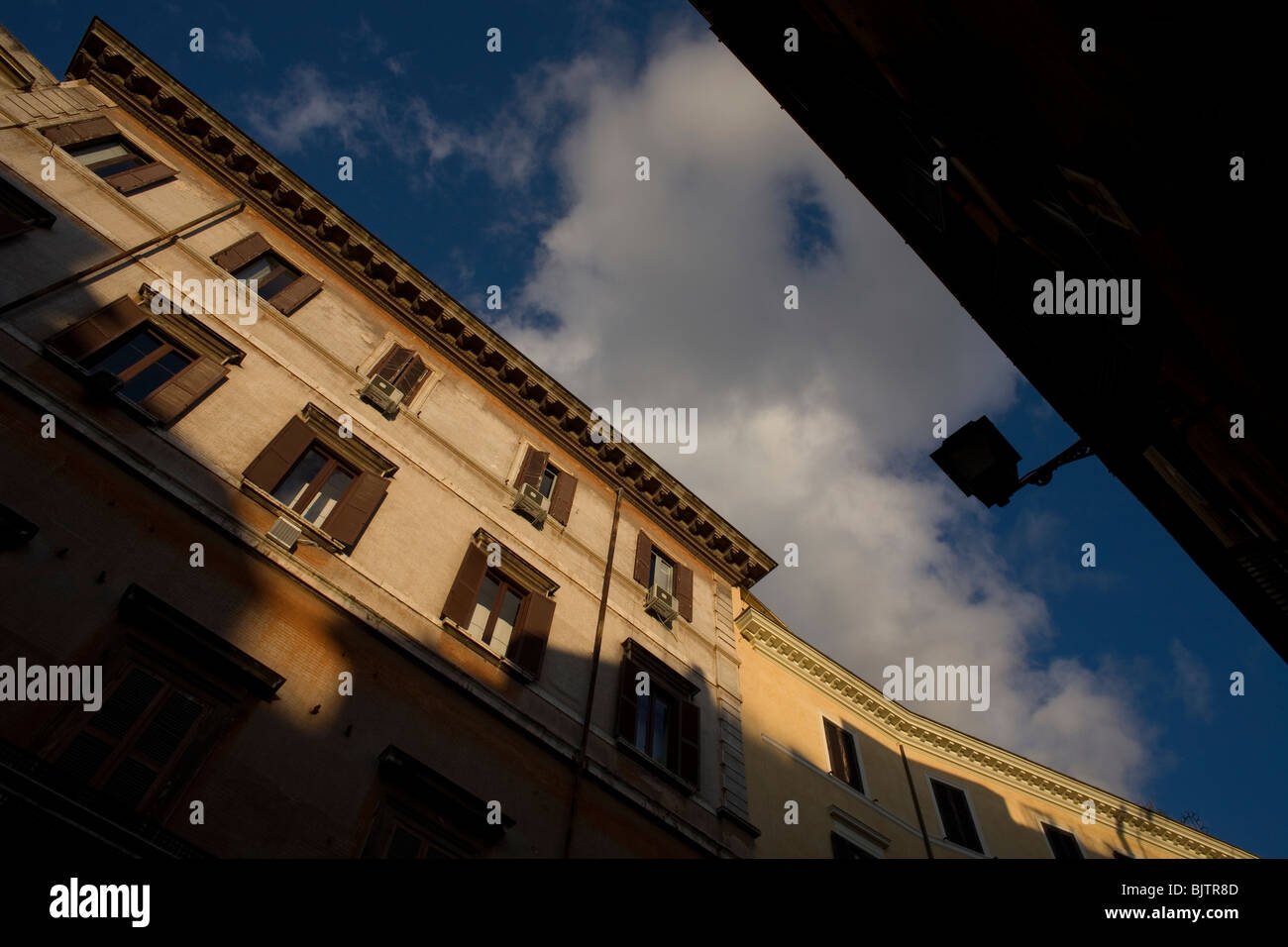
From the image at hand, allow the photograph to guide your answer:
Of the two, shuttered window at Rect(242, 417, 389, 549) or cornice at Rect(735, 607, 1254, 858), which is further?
cornice at Rect(735, 607, 1254, 858)

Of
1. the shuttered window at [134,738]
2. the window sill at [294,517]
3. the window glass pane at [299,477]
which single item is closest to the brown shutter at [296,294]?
Answer: the window glass pane at [299,477]

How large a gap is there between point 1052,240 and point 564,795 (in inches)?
360

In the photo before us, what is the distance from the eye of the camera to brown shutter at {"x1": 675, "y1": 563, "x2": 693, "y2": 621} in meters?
16.9

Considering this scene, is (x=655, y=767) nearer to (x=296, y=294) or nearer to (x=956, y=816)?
(x=956, y=816)

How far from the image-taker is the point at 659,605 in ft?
52.3

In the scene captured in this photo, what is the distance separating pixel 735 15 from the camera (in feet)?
26.8

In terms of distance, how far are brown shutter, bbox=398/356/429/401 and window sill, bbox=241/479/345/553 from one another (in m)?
4.19

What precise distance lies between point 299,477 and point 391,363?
3.76 metres

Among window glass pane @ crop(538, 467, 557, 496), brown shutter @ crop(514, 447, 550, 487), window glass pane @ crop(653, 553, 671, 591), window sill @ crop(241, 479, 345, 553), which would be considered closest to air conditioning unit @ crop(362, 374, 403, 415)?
brown shutter @ crop(514, 447, 550, 487)

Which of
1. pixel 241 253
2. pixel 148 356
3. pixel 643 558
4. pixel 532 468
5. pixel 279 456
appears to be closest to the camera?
pixel 148 356

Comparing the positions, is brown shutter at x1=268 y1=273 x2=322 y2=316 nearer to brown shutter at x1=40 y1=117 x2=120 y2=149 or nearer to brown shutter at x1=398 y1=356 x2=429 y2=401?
brown shutter at x1=398 y1=356 x2=429 y2=401

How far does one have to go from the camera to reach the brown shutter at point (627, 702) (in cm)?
1307

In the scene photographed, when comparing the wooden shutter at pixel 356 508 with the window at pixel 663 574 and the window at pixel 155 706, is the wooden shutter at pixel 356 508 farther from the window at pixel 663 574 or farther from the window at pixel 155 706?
the window at pixel 663 574

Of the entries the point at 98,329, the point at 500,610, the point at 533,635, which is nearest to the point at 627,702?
the point at 533,635
